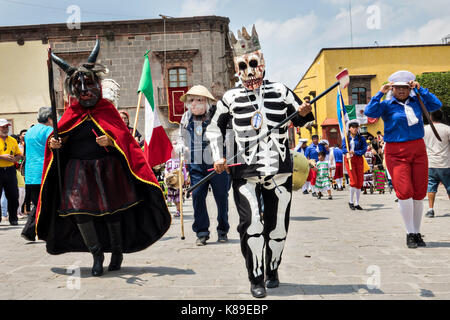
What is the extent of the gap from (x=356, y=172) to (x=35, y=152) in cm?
664

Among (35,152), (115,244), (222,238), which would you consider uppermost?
(35,152)

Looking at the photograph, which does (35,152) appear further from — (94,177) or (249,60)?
(249,60)

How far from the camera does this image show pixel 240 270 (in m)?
4.89

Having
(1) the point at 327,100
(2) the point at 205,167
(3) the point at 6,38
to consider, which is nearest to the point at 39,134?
(2) the point at 205,167

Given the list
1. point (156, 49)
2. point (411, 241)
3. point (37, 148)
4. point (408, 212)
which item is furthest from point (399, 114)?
point (156, 49)

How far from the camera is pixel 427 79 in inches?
1462

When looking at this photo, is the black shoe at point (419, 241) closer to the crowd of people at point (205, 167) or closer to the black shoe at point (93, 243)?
the crowd of people at point (205, 167)

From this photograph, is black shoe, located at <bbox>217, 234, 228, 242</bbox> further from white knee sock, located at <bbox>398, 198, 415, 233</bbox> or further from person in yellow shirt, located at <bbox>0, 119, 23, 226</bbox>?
person in yellow shirt, located at <bbox>0, 119, 23, 226</bbox>

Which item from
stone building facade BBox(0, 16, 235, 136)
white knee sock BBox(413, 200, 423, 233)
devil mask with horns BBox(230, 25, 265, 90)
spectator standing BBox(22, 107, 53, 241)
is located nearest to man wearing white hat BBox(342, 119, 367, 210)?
white knee sock BBox(413, 200, 423, 233)

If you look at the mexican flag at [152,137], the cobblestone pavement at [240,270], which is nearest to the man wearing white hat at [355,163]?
the cobblestone pavement at [240,270]

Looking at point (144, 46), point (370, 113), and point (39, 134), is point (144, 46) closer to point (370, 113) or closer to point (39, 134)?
point (39, 134)

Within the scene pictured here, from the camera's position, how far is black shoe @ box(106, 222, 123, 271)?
5.01 m

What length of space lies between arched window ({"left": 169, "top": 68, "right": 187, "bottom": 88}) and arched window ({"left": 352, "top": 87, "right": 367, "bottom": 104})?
48.5 feet

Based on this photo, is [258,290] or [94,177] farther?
[94,177]
